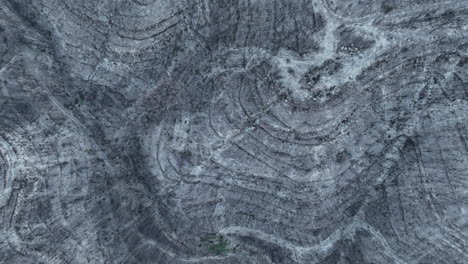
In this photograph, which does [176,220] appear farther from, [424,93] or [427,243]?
[424,93]

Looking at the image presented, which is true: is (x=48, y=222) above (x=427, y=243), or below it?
below

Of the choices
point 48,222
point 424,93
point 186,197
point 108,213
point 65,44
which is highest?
point 424,93

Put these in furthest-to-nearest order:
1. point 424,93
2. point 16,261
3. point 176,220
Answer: point 176,220, point 424,93, point 16,261

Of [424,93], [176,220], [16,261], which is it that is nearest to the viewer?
[16,261]

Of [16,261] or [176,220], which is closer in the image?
[16,261]

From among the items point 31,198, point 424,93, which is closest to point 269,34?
point 424,93

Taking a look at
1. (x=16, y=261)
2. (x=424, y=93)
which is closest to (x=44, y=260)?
(x=16, y=261)
